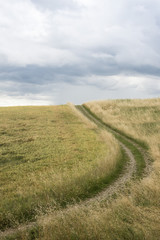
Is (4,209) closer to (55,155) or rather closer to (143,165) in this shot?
(55,155)

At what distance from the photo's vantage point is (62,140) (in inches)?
907

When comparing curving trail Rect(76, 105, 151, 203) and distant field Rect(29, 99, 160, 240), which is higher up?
distant field Rect(29, 99, 160, 240)

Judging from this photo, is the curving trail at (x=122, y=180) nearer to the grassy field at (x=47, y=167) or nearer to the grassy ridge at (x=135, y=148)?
the grassy ridge at (x=135, y=148)

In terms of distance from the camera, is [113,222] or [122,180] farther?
[122,180]

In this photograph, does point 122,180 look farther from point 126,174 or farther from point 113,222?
point 113,222

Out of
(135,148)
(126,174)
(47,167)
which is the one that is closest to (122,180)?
(126,174)

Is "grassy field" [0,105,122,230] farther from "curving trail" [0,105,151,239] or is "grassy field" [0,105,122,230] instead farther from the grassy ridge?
the grassy ridge

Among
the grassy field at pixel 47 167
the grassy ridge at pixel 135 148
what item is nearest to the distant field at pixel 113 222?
the grassy field at pixel 47 167

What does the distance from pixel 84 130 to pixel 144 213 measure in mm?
21626

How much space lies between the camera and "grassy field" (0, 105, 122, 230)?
923cm

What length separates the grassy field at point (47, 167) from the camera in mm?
9230

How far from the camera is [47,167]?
48.1 ft

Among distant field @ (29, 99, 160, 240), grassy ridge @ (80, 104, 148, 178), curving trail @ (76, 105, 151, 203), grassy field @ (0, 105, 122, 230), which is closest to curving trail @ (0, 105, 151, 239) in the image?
curving trail @ (76, 105, 151, 203)

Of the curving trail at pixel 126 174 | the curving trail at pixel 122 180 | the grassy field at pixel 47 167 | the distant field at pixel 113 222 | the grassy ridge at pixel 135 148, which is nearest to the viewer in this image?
the distant field at pixel 113 222
